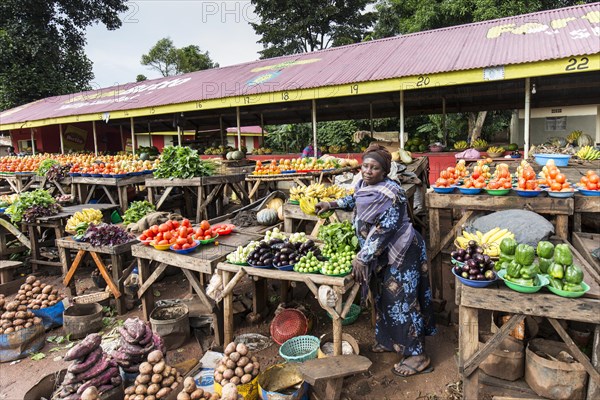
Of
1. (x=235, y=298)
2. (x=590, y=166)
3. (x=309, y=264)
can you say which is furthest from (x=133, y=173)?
(x=590, y=166)

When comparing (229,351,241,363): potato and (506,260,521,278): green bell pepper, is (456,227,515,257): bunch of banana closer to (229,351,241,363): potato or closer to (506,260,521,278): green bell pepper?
(506,260,521,278): green bell pepper

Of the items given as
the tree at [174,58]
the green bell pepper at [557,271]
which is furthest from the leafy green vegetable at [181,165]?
the tree at [174,58]

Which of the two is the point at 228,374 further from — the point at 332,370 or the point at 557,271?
the point at 557,271

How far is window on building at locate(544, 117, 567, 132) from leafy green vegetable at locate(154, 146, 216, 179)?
14.6 metres

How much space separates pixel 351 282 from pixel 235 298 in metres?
2.14

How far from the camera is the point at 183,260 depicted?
431cm

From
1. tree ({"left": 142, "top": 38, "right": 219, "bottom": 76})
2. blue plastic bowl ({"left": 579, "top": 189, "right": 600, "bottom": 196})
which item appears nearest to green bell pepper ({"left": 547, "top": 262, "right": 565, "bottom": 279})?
blue plastic bowl ({"left": 579, "top": 189, "right": 600, "bottom": 196})

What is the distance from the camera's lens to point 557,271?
2.65 metres

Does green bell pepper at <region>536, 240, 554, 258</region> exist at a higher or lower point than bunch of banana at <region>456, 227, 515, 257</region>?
higher

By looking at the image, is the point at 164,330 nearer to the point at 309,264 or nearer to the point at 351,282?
the point at 309,264

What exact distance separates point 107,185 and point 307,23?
20.5 meters

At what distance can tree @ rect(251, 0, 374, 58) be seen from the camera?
25.0 metres

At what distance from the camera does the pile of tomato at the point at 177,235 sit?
4.44 meters

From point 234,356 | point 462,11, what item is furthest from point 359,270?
point 462,11
